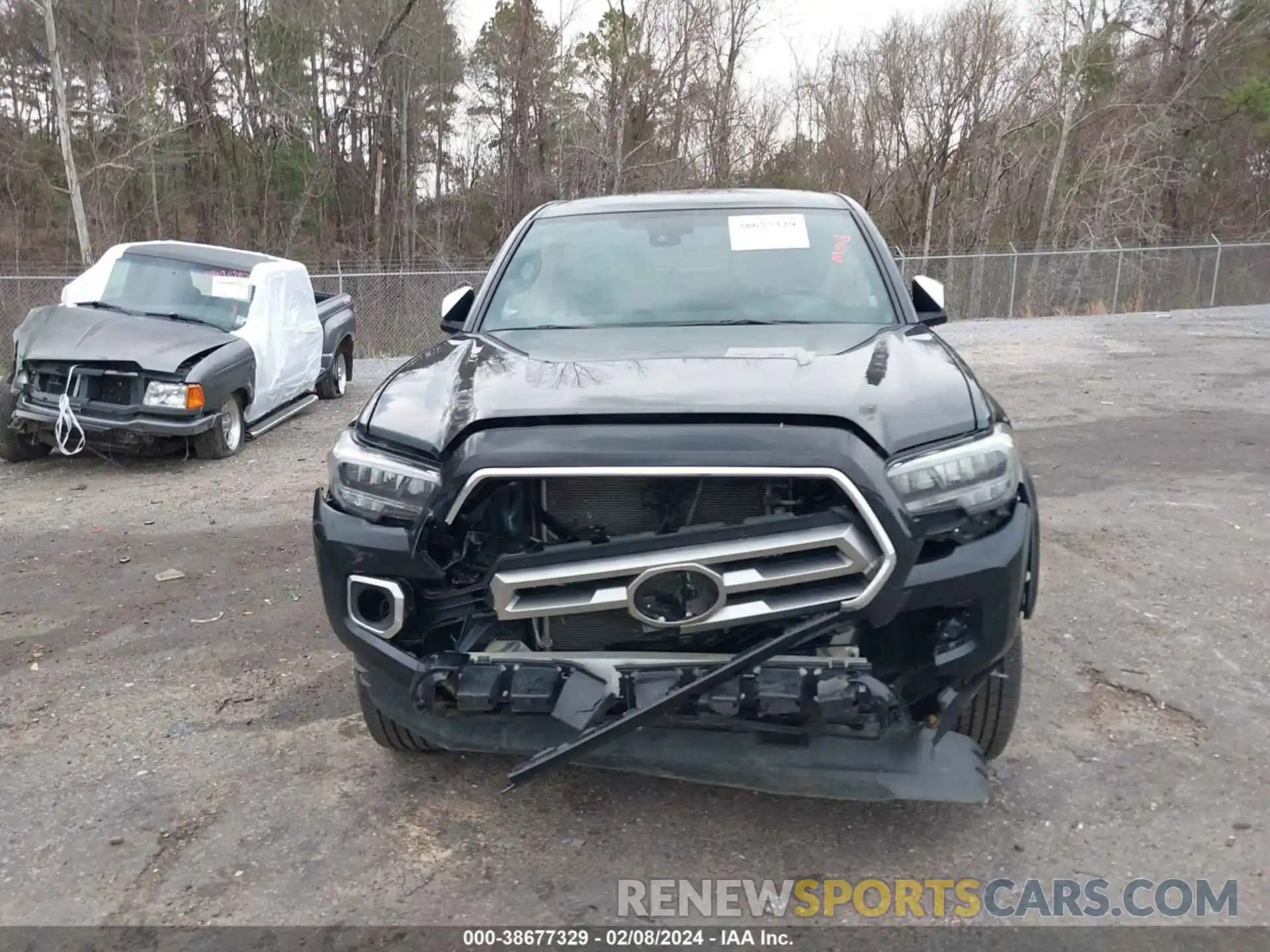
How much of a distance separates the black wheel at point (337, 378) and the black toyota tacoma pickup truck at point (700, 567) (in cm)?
803

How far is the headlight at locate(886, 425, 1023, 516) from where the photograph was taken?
245cm

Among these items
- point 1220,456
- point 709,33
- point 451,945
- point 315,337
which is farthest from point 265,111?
point 451,945

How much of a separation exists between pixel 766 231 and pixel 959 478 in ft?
6.33

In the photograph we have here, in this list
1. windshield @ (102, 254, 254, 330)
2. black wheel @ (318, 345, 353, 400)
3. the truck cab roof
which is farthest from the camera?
black wheel @ (318, 345, 353, 400)

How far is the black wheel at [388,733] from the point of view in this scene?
313 cm

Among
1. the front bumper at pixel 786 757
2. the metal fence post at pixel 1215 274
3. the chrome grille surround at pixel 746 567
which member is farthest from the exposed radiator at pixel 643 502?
the metal fence post at pixel 1215 274

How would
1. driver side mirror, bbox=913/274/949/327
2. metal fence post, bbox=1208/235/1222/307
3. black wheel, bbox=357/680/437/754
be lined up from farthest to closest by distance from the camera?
metal fence post, bbox=1208/235/1222/307 → driver side mirror, bbox=913/274/949/327 → black wheel, bbox=357/680/437/754

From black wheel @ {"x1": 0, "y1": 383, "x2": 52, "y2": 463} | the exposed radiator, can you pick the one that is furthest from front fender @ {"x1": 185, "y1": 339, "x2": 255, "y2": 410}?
the exposed radiator

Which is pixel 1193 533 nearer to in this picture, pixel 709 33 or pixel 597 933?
pixel 597 933

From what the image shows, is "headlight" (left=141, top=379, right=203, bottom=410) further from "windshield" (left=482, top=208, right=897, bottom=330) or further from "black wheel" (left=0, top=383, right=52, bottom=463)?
"windshield" (left=482, top=208, right=897, bottom=330)

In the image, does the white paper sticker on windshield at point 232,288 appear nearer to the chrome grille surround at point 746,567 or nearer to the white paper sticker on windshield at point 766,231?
the white paper sticker on windshield at point 766,231

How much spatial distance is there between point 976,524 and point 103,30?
29401mm

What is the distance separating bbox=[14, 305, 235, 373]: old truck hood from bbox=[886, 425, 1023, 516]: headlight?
635 centimetres

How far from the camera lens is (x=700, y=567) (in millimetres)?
2436
